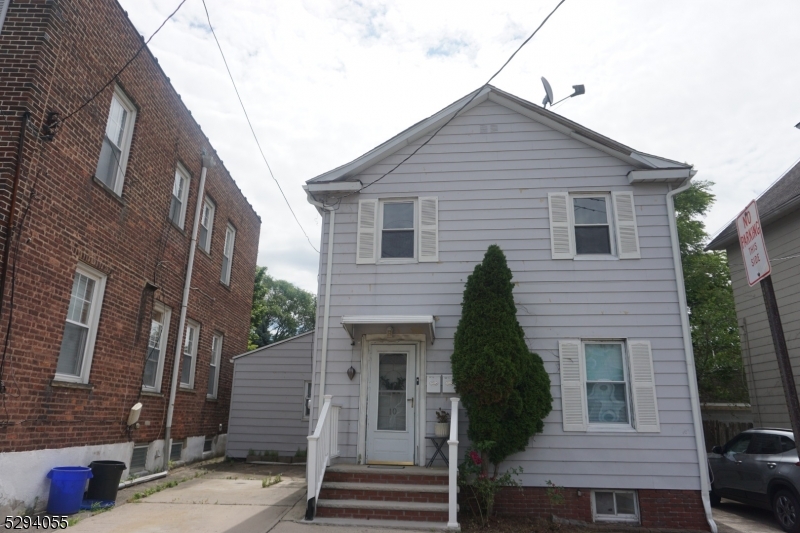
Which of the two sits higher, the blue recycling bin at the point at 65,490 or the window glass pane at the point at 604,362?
the window glass pane at the point at 604,362

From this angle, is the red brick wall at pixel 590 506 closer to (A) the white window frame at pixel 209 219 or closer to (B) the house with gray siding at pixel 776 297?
(B) the house with gray siding at pixel 776 297

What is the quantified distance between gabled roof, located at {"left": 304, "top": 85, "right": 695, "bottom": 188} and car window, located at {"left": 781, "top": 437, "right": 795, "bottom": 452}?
4413mm

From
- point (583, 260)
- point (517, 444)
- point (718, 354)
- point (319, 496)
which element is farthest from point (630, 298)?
point (718, 354)

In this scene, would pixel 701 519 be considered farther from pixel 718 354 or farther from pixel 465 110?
pixel 718 354

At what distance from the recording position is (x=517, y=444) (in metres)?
7.52

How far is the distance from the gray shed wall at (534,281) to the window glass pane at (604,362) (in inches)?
9.2

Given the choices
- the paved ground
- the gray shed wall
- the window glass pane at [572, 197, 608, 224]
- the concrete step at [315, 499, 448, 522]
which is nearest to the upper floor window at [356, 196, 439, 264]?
the gray shed wall

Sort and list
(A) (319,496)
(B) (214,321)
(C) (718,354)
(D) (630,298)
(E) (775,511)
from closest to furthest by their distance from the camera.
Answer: (A) (319,496)
(E) (775,511)
(D) (630,298)
(B) (214,321)
(C) (718,354)

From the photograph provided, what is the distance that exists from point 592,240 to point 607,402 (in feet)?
8.81

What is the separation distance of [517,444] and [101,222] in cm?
717

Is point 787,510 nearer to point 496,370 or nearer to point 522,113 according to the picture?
point 496,370

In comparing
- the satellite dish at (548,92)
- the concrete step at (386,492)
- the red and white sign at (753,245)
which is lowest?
the concrete step at (386,492)

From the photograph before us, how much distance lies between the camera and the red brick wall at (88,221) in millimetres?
6551

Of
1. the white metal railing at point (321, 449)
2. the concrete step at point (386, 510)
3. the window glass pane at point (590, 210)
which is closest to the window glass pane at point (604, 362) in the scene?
the window glass pane at point (590, 210)
